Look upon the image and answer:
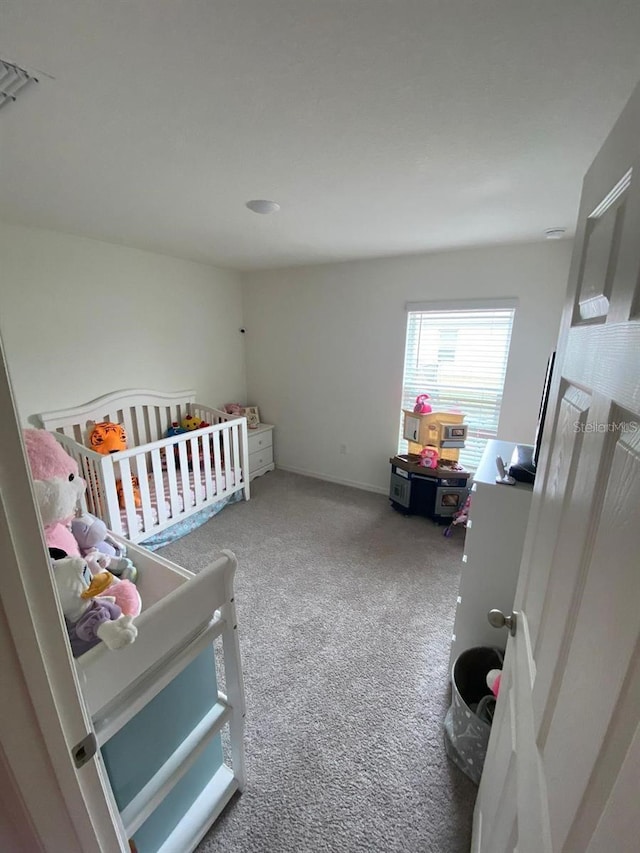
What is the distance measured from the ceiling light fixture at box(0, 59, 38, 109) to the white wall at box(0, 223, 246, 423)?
5.02ft

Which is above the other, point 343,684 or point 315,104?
point 315,104

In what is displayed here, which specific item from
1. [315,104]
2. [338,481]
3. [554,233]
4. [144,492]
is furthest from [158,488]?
[554,233]

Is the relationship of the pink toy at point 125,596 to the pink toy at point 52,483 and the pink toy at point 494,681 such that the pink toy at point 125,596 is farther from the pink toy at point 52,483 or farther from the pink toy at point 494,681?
the pink toy at point 494,681

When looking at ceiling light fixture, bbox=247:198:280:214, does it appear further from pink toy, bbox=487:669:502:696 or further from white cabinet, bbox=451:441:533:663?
pink toy, bbox=487:669:502:696

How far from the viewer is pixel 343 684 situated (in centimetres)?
163

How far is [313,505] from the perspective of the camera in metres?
3.31

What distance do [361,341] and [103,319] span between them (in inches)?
87.3

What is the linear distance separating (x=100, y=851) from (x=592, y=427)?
1129 mm

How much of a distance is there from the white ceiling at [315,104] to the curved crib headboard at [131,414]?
1320 mm

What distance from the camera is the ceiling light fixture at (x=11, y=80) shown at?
898 millimetres

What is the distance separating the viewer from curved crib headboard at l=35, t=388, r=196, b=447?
A: 261cm

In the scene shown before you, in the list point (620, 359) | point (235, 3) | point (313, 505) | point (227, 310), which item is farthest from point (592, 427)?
point (227, 310)

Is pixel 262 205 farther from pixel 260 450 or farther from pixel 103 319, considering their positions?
pixel 260 450

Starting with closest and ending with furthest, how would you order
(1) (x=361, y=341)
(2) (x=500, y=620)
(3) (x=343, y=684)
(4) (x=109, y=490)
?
1. (2) (x=500, y=620)
2. (3) (x=343, y=684)
3. (4) (x=109, y=490)
4. (1) (x=361, y=341)
